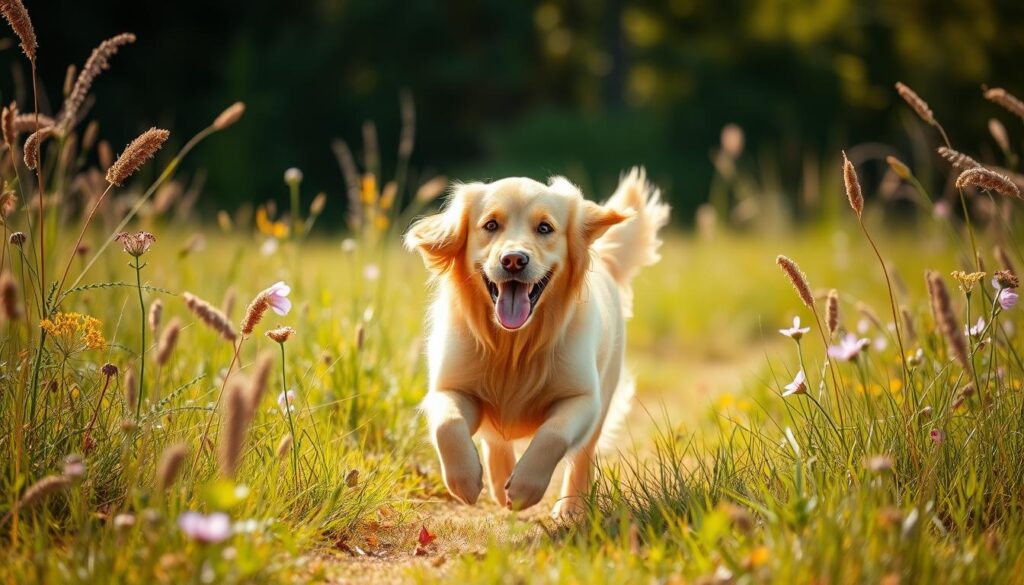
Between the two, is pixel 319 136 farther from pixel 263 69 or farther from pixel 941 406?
pixel 941 406

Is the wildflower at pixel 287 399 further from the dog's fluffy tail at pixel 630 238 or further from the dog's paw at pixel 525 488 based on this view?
the dog's fluffy tail at pixel 630 238

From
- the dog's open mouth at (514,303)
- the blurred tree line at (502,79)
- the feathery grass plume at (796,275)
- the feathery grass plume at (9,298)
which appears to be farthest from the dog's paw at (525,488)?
the blurred tree line at (502,79)

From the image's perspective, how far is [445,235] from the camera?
3904 mm

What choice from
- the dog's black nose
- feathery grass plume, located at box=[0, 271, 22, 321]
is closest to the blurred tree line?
the dog's black nose

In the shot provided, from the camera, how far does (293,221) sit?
5086 millimetres

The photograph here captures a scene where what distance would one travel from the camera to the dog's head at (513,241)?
3645 mm

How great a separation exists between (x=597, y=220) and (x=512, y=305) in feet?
1.81

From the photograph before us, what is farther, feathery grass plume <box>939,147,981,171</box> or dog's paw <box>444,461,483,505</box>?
dog's paw <box>444,461,483,505</box>

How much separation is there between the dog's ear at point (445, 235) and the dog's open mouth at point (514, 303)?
29 cm

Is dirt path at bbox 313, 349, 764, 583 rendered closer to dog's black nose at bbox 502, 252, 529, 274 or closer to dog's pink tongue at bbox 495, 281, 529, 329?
dog's pink tongue at bbox 495, 281, 529, 329

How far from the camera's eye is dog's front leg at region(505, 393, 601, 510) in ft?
10.7

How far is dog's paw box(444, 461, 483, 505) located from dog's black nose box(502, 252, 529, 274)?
2.26 feet

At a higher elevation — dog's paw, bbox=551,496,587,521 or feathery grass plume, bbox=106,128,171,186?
feathery grass plume, bbox=106,128,171,186

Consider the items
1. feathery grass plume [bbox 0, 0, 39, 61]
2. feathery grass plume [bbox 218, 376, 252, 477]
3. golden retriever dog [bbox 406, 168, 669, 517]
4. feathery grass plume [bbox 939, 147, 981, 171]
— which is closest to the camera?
feathery grass plume [bbox 218, 376, 252, 477]
